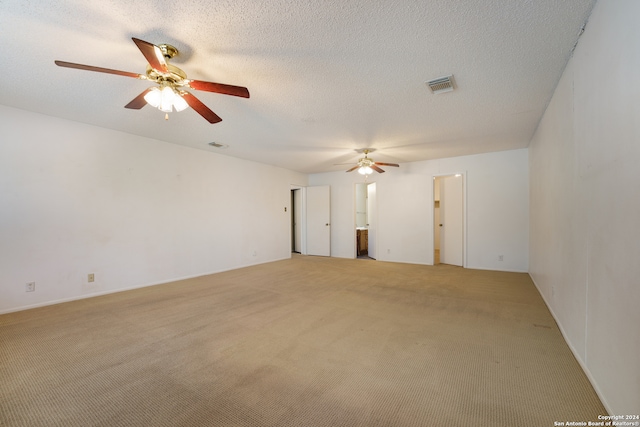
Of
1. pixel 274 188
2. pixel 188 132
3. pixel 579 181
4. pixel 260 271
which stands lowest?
pixel 260 271

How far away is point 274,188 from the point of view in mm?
6750

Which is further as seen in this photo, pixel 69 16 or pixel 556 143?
pixel 556 143

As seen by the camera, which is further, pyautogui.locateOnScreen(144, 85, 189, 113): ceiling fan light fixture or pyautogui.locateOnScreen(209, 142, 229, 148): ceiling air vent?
pyautogui.locateOnScreen(209, 142, 229, 148): ceiling air vent

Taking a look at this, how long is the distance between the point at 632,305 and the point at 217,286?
14.6 ft

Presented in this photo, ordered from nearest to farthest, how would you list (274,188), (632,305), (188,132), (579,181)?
(632,305) < (579,181) < (188,132) < (274,188)

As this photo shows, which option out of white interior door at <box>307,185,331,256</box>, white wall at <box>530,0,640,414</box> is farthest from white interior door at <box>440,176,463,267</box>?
white wall at <box>530,0,640,414</box>

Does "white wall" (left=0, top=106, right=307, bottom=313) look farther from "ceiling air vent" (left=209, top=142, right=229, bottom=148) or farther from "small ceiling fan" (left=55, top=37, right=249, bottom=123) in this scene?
"small ceiling fan" (left=55, top=37, right=249, bottom=123)

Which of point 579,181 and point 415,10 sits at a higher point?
point 415,10

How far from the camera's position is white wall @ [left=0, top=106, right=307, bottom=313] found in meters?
3.16

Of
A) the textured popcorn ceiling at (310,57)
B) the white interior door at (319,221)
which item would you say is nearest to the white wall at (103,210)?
the textured popcorn ceiling at (310,57)

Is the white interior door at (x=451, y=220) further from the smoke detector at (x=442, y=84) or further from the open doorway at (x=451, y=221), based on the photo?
the smoke detector at (x=442, y=84)

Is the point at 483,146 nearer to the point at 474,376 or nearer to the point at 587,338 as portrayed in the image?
the point at 587,338

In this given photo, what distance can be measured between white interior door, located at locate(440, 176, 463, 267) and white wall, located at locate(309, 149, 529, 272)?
309 millimetres

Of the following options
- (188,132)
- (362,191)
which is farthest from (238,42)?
(362,191)
